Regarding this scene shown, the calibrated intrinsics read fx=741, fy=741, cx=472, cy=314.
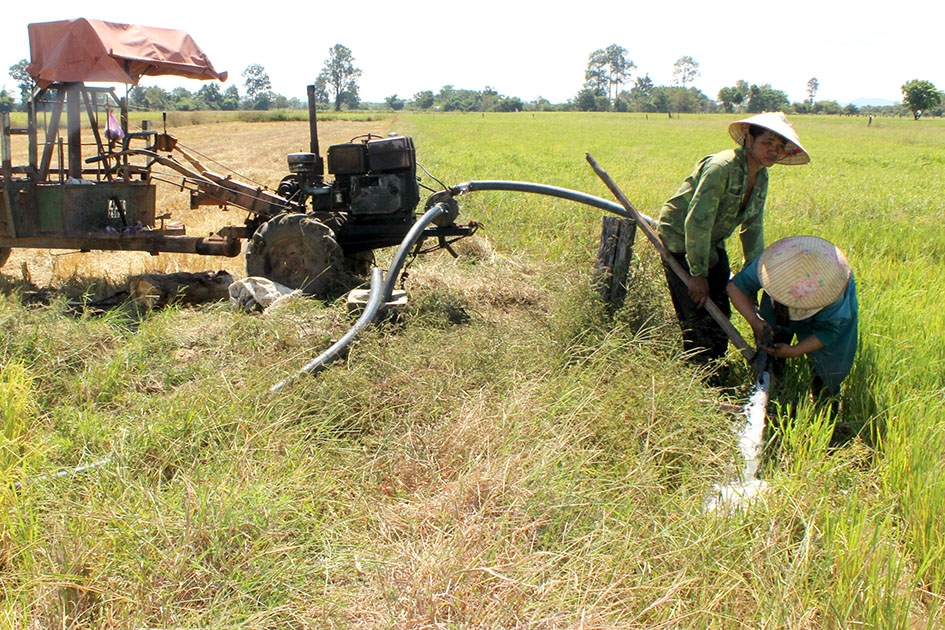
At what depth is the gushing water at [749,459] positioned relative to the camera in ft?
9.43

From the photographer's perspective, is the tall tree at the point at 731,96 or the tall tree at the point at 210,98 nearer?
the tall tree at the point at 210,98

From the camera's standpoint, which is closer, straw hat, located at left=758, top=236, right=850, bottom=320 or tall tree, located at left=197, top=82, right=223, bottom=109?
straw hat, located at left=758, top=236, right=850, bottom=320

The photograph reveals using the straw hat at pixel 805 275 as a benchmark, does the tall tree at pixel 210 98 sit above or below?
above

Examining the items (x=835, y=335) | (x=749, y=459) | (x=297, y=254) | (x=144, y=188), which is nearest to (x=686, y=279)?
(x=835, y=335)

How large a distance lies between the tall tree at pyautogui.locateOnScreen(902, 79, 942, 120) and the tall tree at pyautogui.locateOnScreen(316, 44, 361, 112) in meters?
70.9

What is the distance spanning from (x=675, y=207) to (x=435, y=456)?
88.8 inches

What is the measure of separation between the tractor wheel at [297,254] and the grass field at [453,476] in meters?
0.80

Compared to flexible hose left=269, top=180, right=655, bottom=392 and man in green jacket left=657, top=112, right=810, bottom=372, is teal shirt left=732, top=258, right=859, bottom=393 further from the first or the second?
flexible hose left=269, top=180, right=655, bottom=392

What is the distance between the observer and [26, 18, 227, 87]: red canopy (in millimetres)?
6398

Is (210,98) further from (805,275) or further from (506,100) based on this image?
(805,275)

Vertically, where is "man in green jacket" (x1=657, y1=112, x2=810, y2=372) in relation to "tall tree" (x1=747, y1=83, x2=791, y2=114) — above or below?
below

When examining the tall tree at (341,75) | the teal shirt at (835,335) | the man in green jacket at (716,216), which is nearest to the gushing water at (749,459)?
the teal shirt at (835,335)

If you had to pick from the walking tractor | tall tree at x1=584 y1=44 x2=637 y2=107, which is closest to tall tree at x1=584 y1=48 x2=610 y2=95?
tall tree at x1=584 y1=44 x2=637 y2=107

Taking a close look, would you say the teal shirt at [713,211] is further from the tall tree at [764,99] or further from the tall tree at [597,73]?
the tall tree at [597,73]
